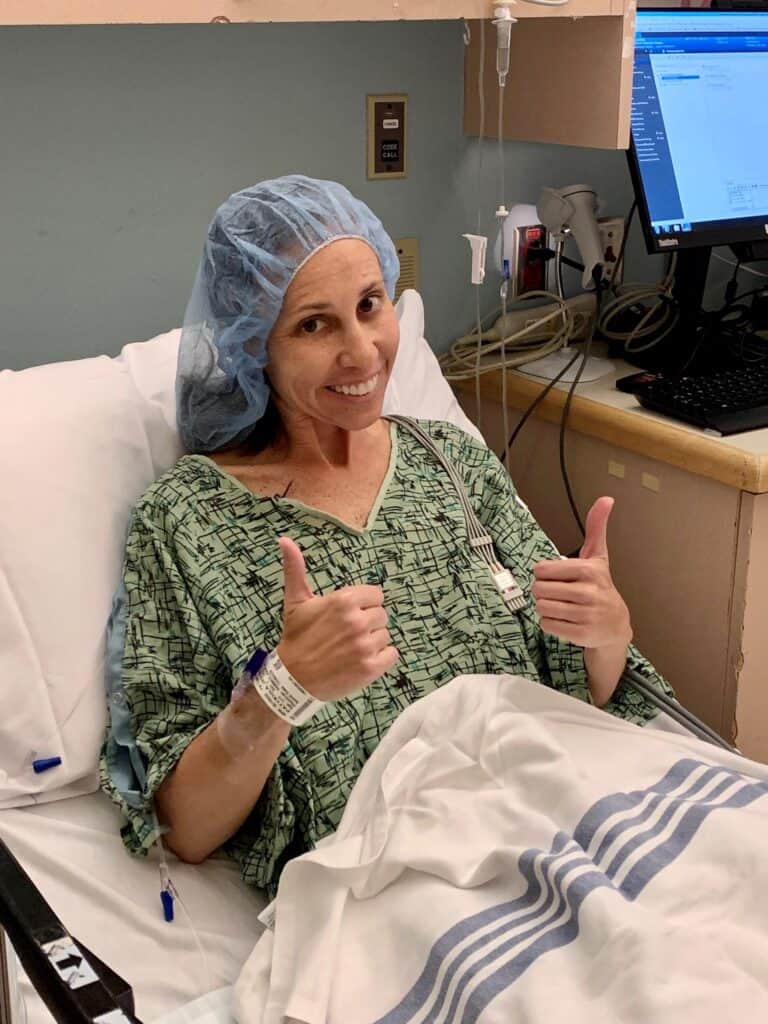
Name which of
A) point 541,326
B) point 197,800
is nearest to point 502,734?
point 197,800

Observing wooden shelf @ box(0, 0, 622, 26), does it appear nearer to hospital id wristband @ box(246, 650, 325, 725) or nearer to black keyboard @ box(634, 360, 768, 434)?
black keyboard @ box(634, 360, 768, 434)

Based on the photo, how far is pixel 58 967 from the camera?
676mm

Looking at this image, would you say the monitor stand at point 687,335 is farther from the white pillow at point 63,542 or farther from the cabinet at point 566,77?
the white pillow at point 63,542

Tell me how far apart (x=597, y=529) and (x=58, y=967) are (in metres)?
0.74

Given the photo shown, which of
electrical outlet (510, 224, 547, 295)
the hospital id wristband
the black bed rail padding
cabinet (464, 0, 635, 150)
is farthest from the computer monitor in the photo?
the black bed rail padding

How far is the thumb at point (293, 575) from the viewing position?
3.53 ft

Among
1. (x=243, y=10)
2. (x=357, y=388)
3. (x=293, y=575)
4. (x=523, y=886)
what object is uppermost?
(x=243, y=10)

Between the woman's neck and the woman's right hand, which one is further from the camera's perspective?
the woman's neck

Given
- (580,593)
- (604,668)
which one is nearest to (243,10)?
(580,593)

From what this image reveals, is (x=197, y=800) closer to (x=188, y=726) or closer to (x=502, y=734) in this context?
(x=188, y=726)

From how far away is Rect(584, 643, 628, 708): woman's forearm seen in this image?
131 cm

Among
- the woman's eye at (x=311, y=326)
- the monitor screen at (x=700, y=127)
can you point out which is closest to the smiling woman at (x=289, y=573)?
the woman's eye at (x=311, y=326)

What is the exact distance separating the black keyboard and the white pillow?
0.69 m

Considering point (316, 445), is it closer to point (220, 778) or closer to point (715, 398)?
point (220, 778)
